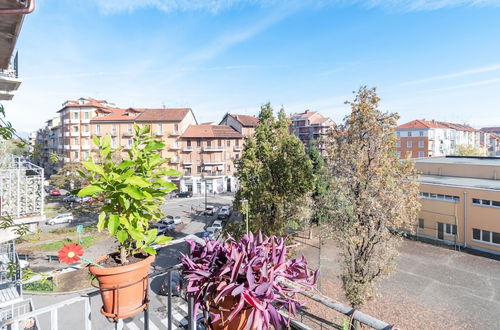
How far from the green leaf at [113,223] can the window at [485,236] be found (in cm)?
2584

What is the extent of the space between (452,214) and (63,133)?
204ft

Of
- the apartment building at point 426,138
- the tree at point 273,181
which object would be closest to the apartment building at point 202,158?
the tree at point 273,181

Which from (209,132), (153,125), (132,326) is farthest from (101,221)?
(153,125)

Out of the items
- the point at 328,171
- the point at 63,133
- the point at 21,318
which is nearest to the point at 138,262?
the point at 21,318

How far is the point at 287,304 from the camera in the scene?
186 centimetres

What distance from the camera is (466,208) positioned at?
826 inches

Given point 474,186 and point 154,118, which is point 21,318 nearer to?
point 474,186

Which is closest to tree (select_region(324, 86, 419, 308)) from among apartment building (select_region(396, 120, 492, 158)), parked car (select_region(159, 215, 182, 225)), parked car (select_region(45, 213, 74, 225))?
parked car (select_region(159, 215, 182, 225))

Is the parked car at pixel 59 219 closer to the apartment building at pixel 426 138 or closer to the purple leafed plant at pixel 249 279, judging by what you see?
the purple leafed plant at pixel 249 279

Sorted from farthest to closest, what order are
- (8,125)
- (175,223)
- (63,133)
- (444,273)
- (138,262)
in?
(63,133) → (175,223) → (444,273) → (8,125) → (138,262)

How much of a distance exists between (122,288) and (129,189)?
843 millimetres

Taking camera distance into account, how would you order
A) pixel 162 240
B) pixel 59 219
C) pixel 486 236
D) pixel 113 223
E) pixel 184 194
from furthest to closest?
pixel 184 194 → pixel 59 219 → pixel 486 236 → pixel 162 240 → pixel 113 223

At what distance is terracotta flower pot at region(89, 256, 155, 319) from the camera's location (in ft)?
7.40

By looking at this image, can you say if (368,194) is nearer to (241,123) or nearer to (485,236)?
(485,236)
